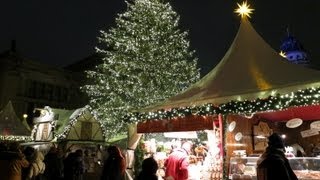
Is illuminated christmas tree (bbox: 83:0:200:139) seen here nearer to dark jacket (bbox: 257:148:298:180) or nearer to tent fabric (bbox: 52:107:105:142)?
tent fabric (bbox: 52:107:105:142)

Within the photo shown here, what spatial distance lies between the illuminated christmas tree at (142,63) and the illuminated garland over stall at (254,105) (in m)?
11.9

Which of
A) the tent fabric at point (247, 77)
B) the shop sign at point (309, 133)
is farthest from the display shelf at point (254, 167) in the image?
the shop sign at point (309, 133)

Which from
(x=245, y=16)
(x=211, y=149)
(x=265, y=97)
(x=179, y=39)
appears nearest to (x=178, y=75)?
(x=179, y=39)

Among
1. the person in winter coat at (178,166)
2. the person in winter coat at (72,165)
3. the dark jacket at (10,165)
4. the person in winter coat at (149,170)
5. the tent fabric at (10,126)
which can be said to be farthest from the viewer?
the tent fabric at (10,126)

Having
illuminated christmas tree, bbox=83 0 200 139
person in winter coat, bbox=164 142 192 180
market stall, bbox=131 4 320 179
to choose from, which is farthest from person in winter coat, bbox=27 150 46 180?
illuminated christmas tree, bbox=83 0 200 139

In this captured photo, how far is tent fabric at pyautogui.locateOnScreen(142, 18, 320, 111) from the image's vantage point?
8.84 meters

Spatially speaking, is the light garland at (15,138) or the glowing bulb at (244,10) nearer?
the glowing bulb at (244,10)

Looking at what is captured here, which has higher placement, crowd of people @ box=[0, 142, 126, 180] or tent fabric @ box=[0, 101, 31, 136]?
tent fabric @ box=[0, 101, 31, 136]

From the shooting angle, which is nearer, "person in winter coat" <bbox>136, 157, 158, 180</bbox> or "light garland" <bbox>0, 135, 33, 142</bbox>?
"person in winter coat" <bbox>136, 157, 158, 180</bbox>

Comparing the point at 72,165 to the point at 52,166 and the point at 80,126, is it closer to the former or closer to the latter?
the point at 52,166

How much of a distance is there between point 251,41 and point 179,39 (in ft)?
41.6

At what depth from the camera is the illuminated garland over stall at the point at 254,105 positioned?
8017 mm

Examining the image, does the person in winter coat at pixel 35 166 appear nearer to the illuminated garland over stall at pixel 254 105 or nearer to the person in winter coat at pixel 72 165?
the person in winter coat at pixel 72 165

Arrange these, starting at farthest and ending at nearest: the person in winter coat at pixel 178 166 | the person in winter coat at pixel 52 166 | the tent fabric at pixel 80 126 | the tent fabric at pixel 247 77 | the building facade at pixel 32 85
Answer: the building facade at pixel 32 85, the tent fabric at pixel 80 126, the person in winter coat at pixel 52 166, the person in winter coat at pixel 178 166, the tent fabric at pixel 247 77
